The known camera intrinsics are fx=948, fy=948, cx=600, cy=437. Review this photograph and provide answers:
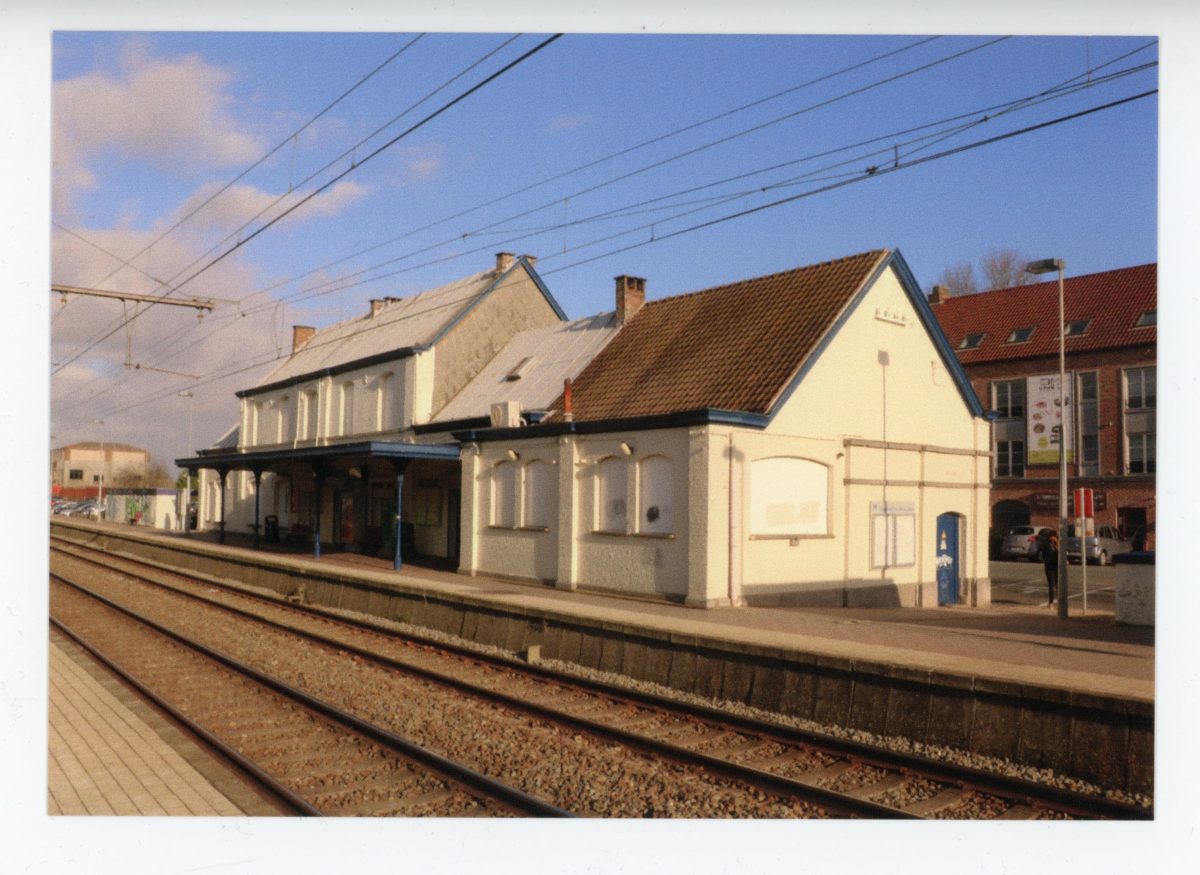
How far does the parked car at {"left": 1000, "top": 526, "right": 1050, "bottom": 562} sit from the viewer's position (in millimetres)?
35500

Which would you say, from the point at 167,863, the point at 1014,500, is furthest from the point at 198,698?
the point at 1014,500

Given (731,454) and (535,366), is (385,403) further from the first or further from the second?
(731,454)

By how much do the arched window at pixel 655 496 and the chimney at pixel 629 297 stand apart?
295 inches

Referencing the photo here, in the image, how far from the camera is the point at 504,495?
21.2m

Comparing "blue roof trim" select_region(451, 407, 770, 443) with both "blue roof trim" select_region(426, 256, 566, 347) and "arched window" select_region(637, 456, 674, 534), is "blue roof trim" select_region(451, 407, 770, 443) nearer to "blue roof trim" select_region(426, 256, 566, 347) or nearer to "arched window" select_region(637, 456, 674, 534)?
"arched window" select_region(637, 456, 674, 534)

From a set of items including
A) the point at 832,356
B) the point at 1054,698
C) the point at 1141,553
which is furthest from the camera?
the point at 832,356

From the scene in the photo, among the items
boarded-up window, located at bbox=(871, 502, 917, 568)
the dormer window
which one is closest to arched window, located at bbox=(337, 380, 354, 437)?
the dormer window

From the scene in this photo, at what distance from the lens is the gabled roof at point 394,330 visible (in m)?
30.1

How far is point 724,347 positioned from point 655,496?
4.08 meters

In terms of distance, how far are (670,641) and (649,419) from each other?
249 inches

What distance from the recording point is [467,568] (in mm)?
21922

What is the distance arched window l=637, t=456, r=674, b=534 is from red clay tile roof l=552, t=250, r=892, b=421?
3.90 feet

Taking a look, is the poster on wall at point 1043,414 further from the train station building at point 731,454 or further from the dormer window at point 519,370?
the dormer window at point 519,370

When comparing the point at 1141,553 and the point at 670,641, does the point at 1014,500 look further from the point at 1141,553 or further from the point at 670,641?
the point at 670,641
